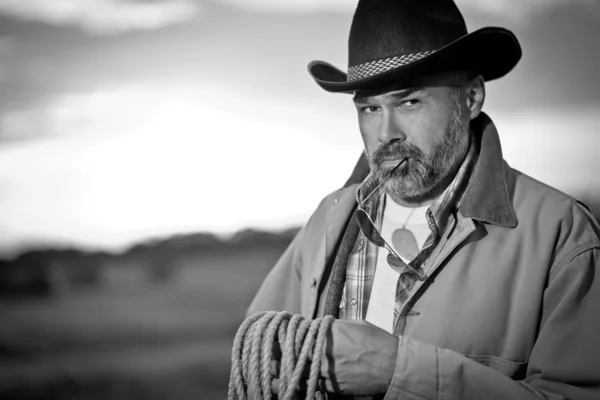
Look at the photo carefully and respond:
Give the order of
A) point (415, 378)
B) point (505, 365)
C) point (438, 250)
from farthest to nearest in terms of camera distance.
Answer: point (438, 250) → point (505, 365) → point (415, 378)

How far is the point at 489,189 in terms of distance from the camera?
5.81ft

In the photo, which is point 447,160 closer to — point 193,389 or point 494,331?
point 494,331

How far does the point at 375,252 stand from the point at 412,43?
25.7 inches

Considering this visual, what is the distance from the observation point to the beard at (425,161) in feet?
6.06

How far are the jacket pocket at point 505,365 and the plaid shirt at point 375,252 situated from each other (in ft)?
0.85

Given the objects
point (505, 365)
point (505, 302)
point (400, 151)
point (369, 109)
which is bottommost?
point (505, 365)

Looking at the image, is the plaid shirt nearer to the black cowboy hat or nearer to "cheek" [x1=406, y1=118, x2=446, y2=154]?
"cheek" [x1=406, y1=118, x2=446, y2=154]

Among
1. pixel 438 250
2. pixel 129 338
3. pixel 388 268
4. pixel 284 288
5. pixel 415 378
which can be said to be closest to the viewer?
pixel 415 378

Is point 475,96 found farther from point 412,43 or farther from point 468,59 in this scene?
point 412,43

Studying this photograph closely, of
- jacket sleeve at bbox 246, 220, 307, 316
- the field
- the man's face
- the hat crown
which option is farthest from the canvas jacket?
the field

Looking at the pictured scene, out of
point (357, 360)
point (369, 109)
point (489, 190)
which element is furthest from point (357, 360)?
point (369, 109)

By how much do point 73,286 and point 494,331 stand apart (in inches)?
159

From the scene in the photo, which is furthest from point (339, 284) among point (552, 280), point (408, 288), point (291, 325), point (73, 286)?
point (73, 286)

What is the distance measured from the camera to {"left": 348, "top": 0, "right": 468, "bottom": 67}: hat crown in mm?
1790
